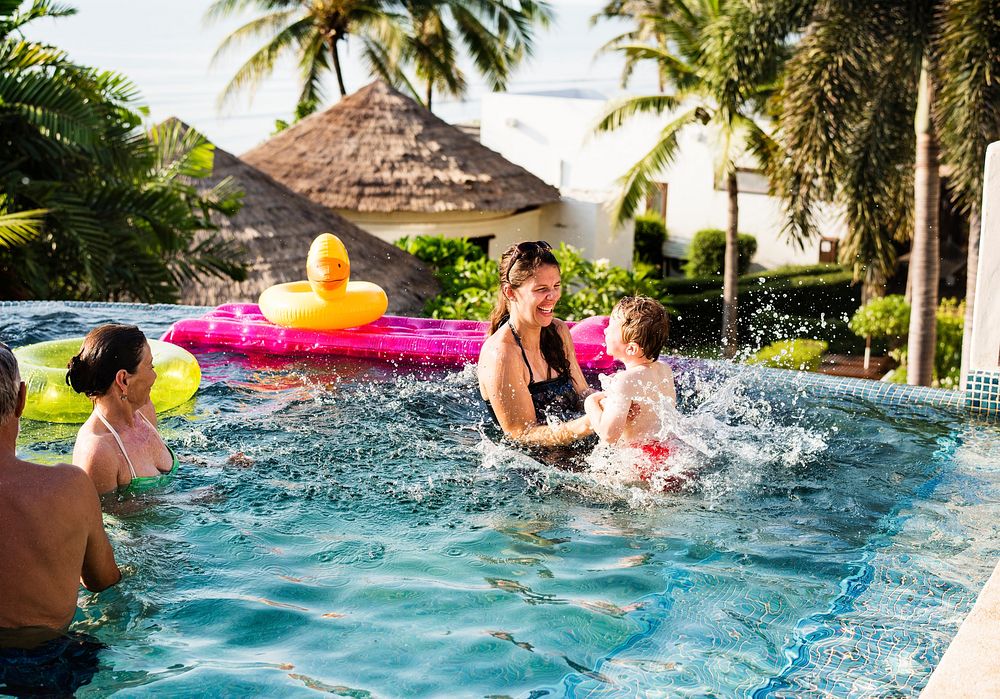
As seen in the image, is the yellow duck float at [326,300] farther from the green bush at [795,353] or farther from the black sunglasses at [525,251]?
the green bush at [795,353]

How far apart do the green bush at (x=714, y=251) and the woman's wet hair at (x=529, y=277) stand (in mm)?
22209

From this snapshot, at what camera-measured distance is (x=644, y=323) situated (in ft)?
16.8

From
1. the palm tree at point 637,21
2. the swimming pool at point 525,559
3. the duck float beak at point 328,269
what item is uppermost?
the palm tree at point 637,21

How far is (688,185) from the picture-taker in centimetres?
2894

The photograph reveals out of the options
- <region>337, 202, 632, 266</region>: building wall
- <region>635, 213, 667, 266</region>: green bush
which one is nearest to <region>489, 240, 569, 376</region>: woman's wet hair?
<region>337, 202, 632, 266</region>: building wall

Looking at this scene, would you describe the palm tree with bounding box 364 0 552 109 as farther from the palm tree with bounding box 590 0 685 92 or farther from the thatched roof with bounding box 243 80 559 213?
the thatched roof with bounding box 243 80 559 213

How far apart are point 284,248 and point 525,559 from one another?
13406mm

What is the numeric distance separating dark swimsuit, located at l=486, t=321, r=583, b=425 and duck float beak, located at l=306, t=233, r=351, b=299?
245 cm

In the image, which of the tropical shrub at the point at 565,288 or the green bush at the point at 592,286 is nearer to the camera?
the tropical shrub at the point at 565,288

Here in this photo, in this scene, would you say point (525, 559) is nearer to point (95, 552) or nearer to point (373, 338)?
point (95, 552)

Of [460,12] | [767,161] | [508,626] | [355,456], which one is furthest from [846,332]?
[508,626]

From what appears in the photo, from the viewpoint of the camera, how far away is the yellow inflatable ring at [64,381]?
629cm

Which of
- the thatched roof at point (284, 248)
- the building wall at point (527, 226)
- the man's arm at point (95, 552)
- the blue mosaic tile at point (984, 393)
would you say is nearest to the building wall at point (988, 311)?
the blue mosaic tile at point (984, 393)

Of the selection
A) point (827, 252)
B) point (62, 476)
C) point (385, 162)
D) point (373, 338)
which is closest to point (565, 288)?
point (385, 162)
